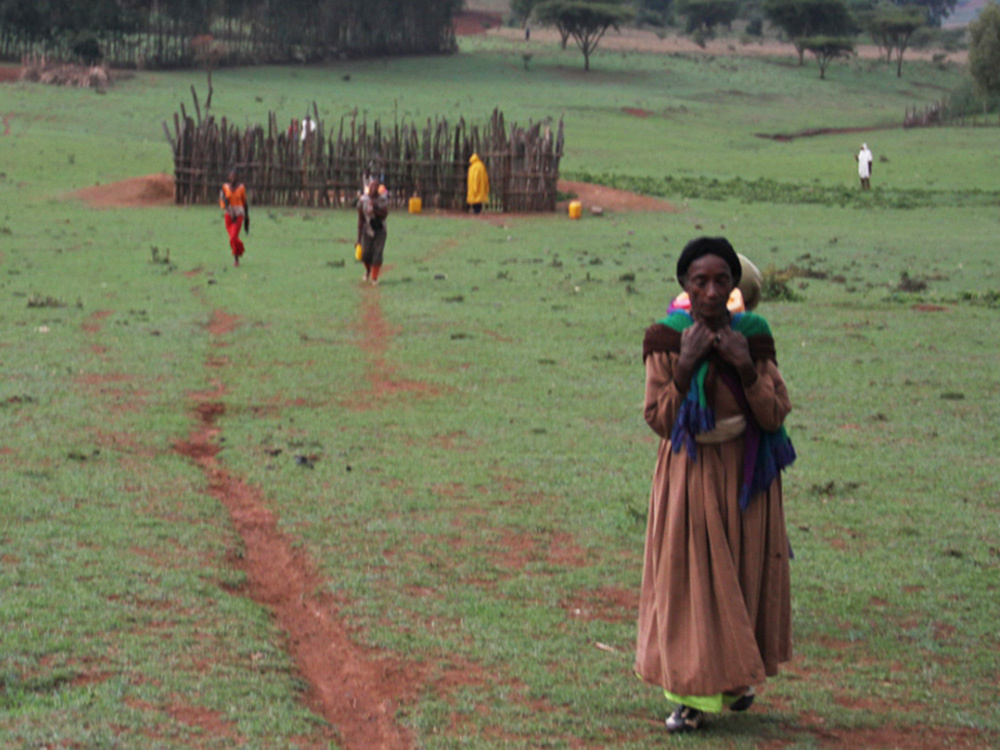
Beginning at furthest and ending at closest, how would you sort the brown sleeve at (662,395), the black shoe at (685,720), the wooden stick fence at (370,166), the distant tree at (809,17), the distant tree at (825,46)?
the distant tree at (809,17)
the distant tree at (825,46)
the wooden stick fence at (370,166)
the black shoe at (685,720)
the brown sleeve at (662,395)

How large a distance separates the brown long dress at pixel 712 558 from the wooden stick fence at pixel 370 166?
24128mm

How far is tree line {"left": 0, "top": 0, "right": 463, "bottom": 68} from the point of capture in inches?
2153

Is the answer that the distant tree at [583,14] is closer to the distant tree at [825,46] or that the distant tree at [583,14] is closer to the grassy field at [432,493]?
the distant tree at [825,46]

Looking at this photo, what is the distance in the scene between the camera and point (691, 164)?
1555 inches

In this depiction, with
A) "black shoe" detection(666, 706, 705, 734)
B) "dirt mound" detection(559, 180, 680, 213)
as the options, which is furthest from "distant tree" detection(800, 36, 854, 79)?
"black shoe" detection(666, 706, 705, 734)

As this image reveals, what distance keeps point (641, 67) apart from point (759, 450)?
234 feet

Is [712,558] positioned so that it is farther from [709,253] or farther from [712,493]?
[709,253]

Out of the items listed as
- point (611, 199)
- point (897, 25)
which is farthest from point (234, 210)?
point (897, 25)

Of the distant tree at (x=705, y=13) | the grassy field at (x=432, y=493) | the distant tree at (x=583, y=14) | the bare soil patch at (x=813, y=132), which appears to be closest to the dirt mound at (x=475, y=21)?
the distant tree at (x=705, y=13)

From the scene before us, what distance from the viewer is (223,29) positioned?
63094 mm

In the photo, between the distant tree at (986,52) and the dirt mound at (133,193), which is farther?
the distant tree at (986,52)

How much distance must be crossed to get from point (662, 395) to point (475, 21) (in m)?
101

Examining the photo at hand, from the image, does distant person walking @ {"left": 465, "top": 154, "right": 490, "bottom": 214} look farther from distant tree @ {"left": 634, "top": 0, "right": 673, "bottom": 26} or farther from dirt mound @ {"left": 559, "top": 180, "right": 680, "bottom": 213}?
distant tree @ {"left": 634, "top": 0, "right": 673, "bottom": 26}

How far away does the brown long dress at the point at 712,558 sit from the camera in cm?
463
